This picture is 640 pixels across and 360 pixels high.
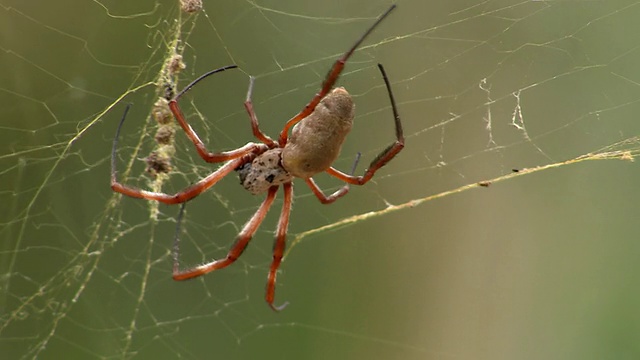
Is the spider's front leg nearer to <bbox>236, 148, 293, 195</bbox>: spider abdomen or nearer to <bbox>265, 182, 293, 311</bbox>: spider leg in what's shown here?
<bbox>236, 148, 293, 195</bbox>: spider abdomen

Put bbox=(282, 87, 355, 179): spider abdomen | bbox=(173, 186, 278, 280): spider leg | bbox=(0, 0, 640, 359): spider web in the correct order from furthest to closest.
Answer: bbox=(0, 0, 640, 359): spider web, bbox=(173, 186, 278, 280): spider leg, bbox=(282, 87, 355, 179): spider abdomen

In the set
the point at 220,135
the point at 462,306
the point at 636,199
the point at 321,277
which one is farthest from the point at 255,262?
the point at 636,199

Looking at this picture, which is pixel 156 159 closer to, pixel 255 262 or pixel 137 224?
pixel 137 224

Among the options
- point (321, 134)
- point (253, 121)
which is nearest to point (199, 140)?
point (253, 121)

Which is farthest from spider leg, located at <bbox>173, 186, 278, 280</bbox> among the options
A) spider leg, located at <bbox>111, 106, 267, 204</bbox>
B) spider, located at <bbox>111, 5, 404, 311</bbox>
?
spider leg, located at <bbox>111, 106, 267, 204</bbox>

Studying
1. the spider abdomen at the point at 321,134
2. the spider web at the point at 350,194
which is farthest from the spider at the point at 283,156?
the spider web at the point at 350,194

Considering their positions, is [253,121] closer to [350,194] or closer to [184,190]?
[184,190]
